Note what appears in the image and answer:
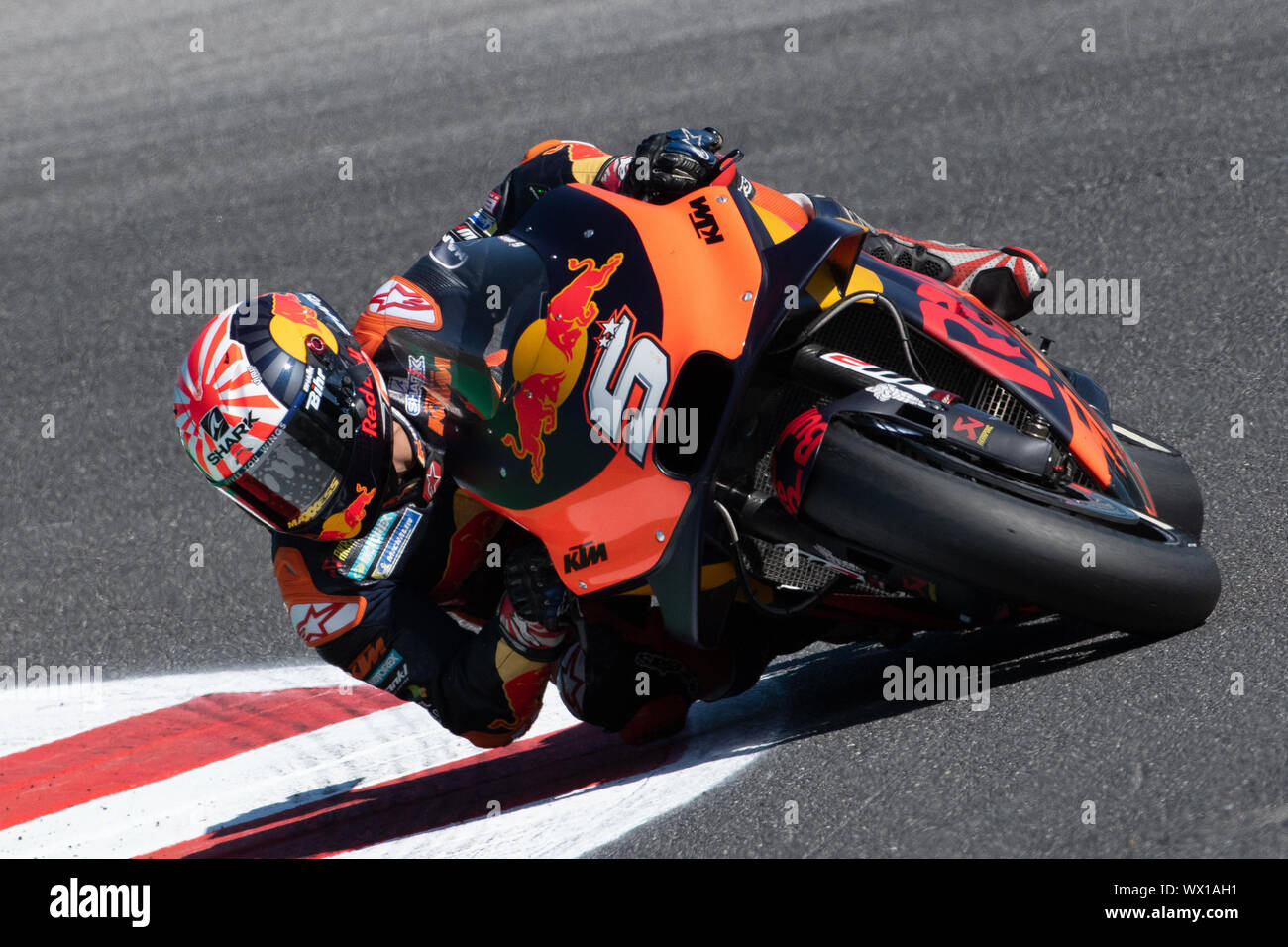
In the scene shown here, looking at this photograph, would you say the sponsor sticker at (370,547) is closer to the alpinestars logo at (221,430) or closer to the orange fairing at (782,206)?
the alpinestars logo at (221,430)

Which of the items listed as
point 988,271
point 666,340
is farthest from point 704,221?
point 988,271

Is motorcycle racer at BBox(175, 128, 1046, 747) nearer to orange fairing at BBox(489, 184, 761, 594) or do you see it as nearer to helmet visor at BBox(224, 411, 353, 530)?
helmet visor at BBox(224, 411, 353, 530)

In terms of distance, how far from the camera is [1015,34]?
9.50m

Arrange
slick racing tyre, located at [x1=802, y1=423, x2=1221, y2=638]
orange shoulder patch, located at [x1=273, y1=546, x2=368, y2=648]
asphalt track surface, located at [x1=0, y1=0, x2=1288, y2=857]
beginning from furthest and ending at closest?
orange shoulder patch, located at [x1=273, y1=546, x2=368, y2=648], asphalt track surface, located at [x1=0, y1=0, x2=1288, y2=857], slick racing tyre, located at [x1=802, y1=423, x2=1221, y2=638]

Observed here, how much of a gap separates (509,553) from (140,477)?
9.48 ft

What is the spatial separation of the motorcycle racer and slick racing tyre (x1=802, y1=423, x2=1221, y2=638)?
0.73 m

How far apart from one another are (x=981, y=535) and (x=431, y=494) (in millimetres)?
1499

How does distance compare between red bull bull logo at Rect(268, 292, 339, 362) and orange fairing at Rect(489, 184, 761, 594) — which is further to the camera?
red bull bull logo at Rect(268, 292, 339, 362)

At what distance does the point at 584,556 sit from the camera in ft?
12.2

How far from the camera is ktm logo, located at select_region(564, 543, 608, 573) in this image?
366 cm

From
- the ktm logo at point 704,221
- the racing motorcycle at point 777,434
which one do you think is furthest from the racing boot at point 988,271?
the ktm logo at point 704,221

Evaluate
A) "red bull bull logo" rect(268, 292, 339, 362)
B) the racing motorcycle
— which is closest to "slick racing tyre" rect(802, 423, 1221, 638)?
the racing motorcycle

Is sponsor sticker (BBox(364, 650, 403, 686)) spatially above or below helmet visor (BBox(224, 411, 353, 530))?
below

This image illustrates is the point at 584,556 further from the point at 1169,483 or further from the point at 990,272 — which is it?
the point at 1169,483
